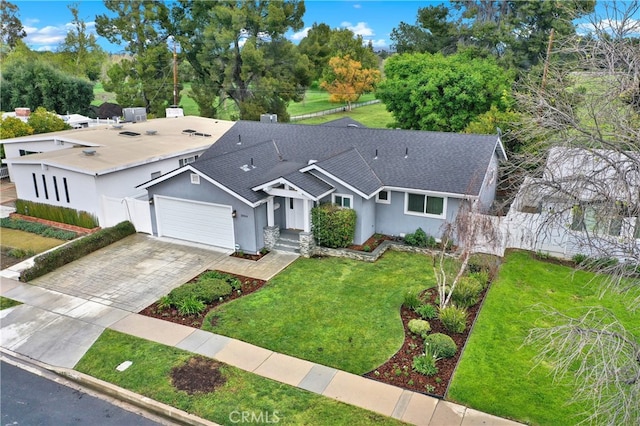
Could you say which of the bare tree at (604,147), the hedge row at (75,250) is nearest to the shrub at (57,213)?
the hedge row at (75,250)

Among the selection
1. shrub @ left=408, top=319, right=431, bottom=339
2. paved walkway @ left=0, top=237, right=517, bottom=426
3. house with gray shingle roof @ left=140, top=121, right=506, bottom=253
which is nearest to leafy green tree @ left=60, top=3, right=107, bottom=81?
house with gray shingle roof @ left=140, top=121, right=506, bottom=253


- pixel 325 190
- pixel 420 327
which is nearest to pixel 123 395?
pixel 420 327

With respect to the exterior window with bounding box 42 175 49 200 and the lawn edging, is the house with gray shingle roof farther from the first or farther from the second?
the exterior window with bounding box 42 175 49 200

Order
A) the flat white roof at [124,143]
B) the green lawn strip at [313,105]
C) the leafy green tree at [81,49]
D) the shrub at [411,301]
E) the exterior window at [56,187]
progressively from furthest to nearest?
the green lawn strip at [313,105] < the leafy green tree at [81,49] < the exterior window at [56,187] < the flat white roof at [124,143] < the shrub at [411,301]

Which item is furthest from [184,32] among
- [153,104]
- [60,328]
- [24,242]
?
[60,328]

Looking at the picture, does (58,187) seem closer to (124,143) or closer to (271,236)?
(124,143)

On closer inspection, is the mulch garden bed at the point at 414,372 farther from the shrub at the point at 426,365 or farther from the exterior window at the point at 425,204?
the exterior window at the point at 425,204
